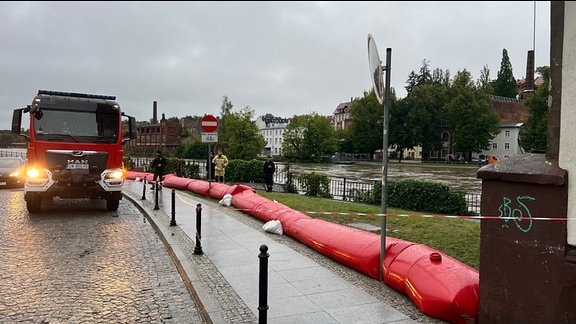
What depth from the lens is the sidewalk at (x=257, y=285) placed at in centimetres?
455

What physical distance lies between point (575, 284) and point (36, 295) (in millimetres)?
5877

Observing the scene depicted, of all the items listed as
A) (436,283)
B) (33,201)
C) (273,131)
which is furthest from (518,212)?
(273,131)

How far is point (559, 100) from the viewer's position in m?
3.55

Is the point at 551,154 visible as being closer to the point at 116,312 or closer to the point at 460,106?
the point at 116,312

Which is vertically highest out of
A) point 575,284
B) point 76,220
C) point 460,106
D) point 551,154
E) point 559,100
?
point 460,106

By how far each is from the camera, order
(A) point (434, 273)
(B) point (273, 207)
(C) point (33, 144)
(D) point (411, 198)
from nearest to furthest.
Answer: (A) point (434, 273) → (B) point (273, 207) → (C) point (33, 144) → (D) point (411, 198)

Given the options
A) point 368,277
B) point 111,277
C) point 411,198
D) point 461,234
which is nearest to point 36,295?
point 111,277

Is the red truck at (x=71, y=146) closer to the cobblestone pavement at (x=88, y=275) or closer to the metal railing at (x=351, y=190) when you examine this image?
the cobblestone pavement at (x=88, y=275)

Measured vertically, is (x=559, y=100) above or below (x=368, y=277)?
above

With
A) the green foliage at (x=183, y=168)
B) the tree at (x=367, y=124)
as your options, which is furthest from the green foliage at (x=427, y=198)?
the tree at (x=367, y=124)

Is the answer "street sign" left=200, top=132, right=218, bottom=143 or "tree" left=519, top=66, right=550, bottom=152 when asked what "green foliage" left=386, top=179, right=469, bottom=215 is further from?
"street sign" left=200, top=132, right=218, bottom=143

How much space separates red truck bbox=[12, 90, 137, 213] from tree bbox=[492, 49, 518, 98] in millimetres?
99164

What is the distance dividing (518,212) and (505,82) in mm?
103588

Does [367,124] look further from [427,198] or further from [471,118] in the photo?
[427,198]
